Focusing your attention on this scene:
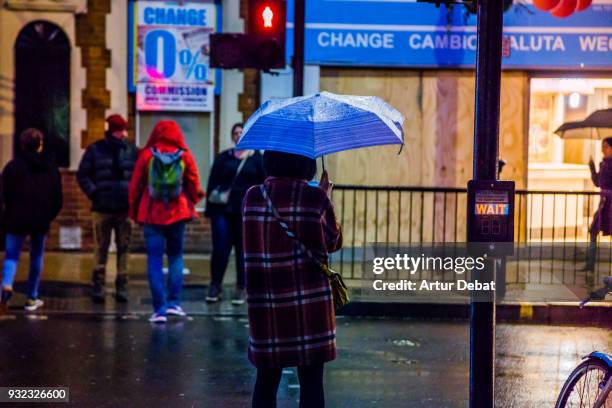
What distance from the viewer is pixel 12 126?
560 inches

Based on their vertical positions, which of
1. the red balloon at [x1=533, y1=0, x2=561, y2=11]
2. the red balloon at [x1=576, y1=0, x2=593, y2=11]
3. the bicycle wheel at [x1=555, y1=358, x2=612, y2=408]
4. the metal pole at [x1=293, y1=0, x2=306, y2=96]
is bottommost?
the bicycle wheel at [x1=555, y1=358, x2=612, y2=408]

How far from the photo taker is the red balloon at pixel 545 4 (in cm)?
1340

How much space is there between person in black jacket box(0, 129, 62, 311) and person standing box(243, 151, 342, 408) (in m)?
5.78

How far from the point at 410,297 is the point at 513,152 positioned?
4794mm

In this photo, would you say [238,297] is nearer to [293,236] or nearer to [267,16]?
[267,16]

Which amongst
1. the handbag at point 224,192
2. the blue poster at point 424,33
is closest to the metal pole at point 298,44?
the handbag at point 224,192

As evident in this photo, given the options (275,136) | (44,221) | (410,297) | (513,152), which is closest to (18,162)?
(44,221)

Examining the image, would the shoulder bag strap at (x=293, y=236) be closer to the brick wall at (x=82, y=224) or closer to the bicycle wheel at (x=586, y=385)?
the bicycle wheel at (x=586, y=385)

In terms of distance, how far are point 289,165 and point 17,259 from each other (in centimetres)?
612

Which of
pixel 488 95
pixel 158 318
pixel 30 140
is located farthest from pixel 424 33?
pixel 488 95

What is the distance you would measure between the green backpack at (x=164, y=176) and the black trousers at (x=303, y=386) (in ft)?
15.4

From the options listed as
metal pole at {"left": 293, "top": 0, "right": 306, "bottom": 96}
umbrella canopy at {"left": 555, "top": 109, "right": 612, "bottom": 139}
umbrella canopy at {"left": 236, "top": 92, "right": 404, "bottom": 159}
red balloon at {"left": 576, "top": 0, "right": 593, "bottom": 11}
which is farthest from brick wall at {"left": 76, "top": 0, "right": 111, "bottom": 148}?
umbrella canopy at {"left": 236, "top": 92, "right": 404, "bottom": 159}

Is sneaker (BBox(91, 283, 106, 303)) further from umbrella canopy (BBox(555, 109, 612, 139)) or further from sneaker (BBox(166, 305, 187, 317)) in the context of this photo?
umbrella canopy (BBox(555, 109, 612, 139))

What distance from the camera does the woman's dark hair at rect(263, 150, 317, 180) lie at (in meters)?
4.89
